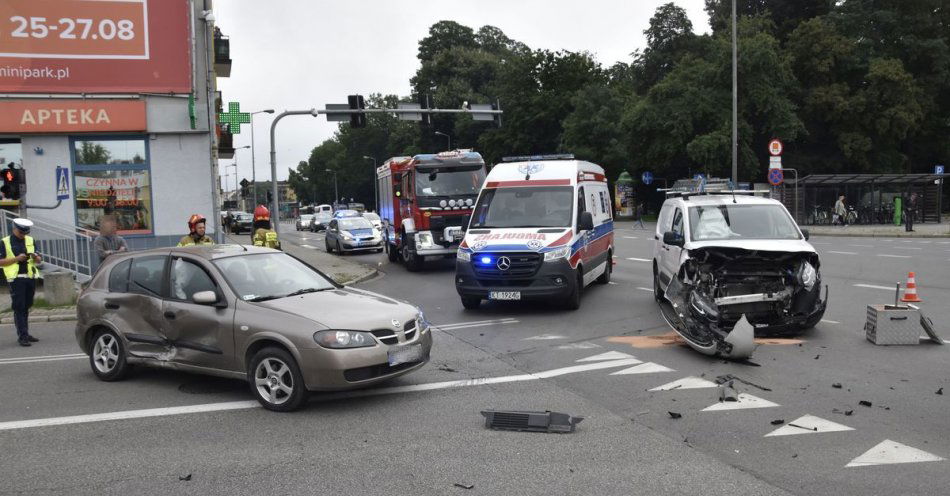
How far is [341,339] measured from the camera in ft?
21.9

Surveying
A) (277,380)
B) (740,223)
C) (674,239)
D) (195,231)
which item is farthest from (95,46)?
(740,223)

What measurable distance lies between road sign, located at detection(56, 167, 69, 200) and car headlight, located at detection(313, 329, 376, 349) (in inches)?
591

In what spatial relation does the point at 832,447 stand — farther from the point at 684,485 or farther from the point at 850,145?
the point at 850,145

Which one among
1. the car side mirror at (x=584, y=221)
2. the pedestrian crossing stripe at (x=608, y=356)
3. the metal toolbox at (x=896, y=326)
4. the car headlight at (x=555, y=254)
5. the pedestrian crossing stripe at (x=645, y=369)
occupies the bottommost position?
the pedestrian crossing stripe at (x=645, y=369)

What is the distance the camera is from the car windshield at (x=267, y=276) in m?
7.39

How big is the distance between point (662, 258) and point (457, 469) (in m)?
8.43

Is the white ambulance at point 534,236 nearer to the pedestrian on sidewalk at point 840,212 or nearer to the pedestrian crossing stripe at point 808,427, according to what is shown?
the pedestrian crossing stripe at point 808,427

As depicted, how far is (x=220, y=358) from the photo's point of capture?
717cm

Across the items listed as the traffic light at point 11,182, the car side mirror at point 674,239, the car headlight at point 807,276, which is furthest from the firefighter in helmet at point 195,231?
the car headlight at point 807,276

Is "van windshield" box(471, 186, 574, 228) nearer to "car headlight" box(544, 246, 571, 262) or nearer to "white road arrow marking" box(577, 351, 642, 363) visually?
"car headlight" box(544, 246, 571, 262)

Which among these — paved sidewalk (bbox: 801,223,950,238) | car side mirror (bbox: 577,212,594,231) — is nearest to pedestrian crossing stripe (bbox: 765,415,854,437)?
car side mirror (bbox: 577,212,594,231)

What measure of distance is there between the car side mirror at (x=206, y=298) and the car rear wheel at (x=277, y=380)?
69cm

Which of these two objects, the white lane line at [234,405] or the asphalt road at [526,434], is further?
the white lane line at [234,405]

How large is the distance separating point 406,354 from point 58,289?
1100cm
